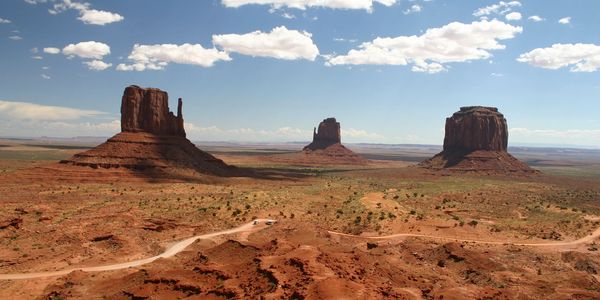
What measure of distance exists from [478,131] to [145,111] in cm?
10720

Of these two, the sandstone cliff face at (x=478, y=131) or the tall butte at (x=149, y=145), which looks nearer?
the tall butte at (x=149, y=145)

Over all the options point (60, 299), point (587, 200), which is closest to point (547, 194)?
point (587, 200)

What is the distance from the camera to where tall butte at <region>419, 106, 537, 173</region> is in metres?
136

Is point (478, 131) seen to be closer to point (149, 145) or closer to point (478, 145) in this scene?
point (478, 145)

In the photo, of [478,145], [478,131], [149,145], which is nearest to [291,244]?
[149,145]

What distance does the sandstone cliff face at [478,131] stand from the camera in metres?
143

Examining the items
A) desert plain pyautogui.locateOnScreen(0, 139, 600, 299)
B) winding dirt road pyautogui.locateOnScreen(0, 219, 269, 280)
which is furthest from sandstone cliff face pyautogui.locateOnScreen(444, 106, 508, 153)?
winding dirt road pyautogui.locateOnScreen(0, 219, 269, 280)

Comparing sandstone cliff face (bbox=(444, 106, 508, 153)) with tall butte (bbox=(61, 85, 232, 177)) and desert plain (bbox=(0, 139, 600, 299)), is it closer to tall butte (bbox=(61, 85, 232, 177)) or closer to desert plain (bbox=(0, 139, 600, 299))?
desert plain (bbox=(0, 139, 600, 299))

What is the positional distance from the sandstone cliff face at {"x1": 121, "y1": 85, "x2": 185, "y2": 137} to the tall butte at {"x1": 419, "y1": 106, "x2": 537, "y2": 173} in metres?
90.5

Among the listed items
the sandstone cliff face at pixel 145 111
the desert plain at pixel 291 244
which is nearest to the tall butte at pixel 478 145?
the desert plain at pixel 291 244

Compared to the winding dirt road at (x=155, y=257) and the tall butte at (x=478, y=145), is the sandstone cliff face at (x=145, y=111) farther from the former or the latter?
the tall butte at (x=478, y=145)

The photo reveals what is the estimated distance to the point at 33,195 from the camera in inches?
2363

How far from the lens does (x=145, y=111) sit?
318 feet

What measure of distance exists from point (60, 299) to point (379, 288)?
66.1 ft
